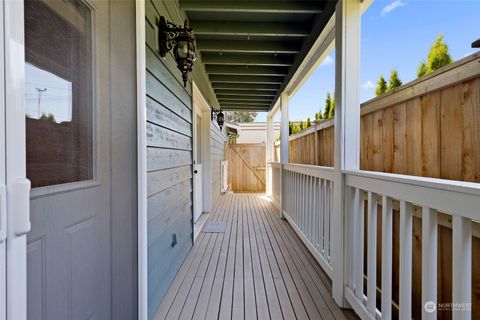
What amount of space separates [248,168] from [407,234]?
291 inches

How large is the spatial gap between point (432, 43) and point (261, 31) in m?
1.83

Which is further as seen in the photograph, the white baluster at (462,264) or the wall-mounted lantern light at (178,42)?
the wall-mounted lantern light at (178,42)

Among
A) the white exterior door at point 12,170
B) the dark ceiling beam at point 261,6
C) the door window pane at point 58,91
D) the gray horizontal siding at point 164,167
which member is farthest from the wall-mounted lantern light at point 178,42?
the white exterior door at point 12,170

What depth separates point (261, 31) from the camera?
2803 millimetres

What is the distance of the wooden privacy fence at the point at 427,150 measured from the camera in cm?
107

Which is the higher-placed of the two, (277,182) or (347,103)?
(347,103)

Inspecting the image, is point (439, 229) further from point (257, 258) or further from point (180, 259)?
point (180, 259)

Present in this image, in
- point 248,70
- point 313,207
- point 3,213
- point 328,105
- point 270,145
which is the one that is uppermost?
point 248,70

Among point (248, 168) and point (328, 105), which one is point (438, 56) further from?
point (248, 168)

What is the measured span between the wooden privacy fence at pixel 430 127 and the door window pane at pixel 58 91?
167cm

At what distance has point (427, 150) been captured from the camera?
1.33 metres

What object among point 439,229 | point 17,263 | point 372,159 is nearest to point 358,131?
point 372,159

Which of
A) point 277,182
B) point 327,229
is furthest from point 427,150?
point 277,182

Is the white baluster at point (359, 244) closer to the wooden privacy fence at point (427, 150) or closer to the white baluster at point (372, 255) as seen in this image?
the wooden privacy fence at point (427, 150)
